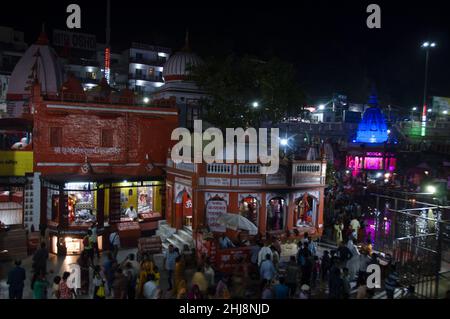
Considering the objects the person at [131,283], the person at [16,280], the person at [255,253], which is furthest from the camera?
the person at [255,253]

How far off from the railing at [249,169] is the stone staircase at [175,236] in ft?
13.6

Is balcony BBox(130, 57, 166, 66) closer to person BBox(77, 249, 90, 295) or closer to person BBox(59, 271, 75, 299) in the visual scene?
person BBox(77, 249, 90, 295)

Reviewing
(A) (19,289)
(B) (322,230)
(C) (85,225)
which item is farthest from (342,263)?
A: (C) (85,225)

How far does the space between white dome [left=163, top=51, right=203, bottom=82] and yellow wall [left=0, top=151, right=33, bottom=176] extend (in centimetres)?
1167

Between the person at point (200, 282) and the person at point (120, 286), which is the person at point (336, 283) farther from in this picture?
the person at point (120, 286)

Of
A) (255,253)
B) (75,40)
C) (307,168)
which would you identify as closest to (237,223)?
(255,253)

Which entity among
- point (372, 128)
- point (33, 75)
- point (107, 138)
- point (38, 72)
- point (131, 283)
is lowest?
point (131, 283)

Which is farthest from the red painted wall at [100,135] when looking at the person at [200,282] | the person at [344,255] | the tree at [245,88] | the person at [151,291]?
the person at [151,291]

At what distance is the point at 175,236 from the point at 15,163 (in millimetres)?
9123

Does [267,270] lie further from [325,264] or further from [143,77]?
[143,77]

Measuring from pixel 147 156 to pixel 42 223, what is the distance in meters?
6.75

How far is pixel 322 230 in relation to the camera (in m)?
22.0

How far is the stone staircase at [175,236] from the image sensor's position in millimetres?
19797

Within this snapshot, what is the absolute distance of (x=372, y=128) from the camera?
42.6 metres
